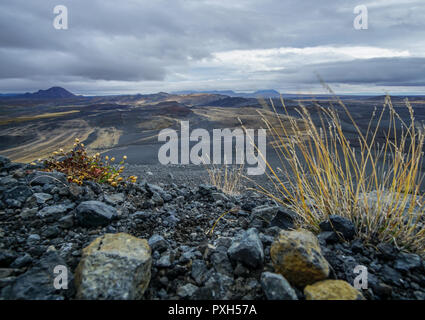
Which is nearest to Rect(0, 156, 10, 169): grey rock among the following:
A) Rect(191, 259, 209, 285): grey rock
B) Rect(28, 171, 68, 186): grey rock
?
Rect(28, 171, 68, 186): grey rock

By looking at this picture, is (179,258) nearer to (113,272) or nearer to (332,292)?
(113,272)

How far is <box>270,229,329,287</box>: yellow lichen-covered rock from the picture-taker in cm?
130

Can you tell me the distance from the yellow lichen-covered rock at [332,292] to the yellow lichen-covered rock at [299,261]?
6 cm

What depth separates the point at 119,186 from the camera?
9.52 feet

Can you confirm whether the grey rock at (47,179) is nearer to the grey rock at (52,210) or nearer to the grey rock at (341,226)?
the grey rock at (52,210)

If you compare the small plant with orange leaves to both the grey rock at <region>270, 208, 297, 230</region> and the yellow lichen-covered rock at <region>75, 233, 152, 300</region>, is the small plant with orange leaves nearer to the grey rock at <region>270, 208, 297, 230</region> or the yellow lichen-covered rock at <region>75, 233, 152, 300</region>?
the yellow lichen-covered rock at <region>75, 233, 152, 300</region>

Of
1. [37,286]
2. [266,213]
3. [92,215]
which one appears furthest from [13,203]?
[266,213]

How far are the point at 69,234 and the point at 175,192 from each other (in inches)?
59.5

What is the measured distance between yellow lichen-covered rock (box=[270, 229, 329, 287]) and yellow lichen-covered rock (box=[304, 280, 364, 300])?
0.06 meters

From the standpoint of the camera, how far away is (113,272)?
49.9 inches

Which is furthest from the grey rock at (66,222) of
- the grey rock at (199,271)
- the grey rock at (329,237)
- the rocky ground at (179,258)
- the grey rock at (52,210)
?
the grey rock at (329,237)
